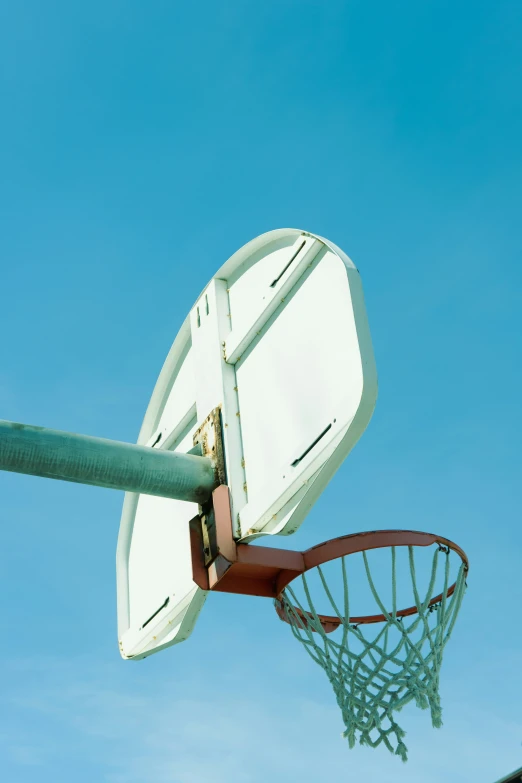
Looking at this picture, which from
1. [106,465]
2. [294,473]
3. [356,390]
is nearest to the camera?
[356,390]

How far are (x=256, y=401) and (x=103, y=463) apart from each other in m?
0.71

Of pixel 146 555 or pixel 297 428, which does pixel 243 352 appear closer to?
pixel 297 428

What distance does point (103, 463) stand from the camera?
3961mm

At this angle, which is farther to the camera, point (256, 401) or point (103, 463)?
point (256, 401)

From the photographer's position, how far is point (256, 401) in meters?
4.16

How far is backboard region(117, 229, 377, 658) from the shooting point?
3625 mm

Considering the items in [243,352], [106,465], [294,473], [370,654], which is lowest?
[370,654]

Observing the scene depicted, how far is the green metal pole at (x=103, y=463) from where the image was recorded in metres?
3.84

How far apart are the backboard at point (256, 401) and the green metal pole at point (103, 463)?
0.17 meters

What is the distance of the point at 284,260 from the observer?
13.8ft

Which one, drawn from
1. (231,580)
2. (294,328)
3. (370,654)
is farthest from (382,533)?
(294,328)

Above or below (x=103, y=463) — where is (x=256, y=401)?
above

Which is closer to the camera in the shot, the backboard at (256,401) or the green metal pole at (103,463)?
the backboard at (256,401)

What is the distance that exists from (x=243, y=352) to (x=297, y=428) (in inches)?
27.6
